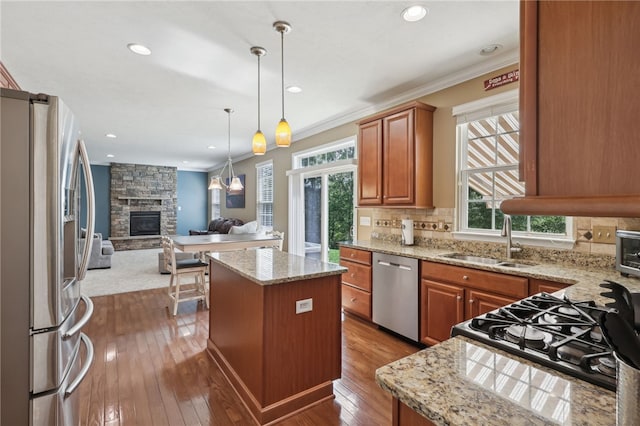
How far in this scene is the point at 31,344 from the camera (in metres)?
1.31

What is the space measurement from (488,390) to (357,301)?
2956mm

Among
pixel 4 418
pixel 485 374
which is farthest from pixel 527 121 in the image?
pixel 4 418

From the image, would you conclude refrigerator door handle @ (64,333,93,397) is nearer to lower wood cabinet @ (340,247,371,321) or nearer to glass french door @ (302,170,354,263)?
lower wood cabinet @ (340,247,371,321)

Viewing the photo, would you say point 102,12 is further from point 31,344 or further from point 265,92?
point 31,344

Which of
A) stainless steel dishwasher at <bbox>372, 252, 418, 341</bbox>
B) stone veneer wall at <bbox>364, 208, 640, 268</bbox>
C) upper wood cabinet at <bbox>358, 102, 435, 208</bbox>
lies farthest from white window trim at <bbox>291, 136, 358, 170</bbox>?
stainless steel dishwasher at <bbox>372, 252, 418, 341</bbox>

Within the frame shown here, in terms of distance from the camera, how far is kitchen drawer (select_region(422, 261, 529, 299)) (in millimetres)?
2238

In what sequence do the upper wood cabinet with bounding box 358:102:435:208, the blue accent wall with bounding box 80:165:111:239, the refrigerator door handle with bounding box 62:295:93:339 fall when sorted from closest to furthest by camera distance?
the refrigerator door handle with bounding box 62:295:93:339 → the upper wood cabinet with bounding box 358:102:435:208 → the blue accent wall with bounding box 80:165:111:239

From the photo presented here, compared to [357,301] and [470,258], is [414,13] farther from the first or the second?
[357,301]

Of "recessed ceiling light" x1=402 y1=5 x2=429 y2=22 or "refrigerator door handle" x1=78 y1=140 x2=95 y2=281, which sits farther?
"recessed ceiling light" x1=402 y1=5 x2=429 y2=22

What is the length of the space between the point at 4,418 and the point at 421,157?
11.4 ft

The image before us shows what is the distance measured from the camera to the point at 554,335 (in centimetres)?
95

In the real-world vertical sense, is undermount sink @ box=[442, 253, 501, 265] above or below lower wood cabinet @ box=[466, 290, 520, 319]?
above

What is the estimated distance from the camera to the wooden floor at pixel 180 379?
2.04m

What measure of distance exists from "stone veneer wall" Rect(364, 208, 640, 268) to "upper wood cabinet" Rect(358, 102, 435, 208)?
0.25 metres
